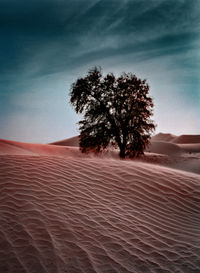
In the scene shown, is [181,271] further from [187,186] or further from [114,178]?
[187,186]

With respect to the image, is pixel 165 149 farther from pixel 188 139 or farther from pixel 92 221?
pixel 92 221

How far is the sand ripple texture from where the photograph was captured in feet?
9.74

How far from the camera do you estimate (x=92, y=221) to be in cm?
390

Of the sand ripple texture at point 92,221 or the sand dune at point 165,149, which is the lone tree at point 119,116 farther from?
the sand dune at point 165,149

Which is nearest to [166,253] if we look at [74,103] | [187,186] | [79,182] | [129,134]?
[79,182]

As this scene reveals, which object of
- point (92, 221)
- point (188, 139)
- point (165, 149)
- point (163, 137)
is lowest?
point (92, 221)

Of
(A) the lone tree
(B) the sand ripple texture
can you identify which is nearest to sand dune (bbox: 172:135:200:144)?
(A) the lone tree

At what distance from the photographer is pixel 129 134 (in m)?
15.4

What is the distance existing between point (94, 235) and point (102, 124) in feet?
39.7

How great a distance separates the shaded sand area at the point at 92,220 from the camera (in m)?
2.97

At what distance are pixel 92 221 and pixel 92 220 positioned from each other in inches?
1.3

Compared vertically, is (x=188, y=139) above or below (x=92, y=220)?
above

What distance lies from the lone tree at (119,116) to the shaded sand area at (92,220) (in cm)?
867

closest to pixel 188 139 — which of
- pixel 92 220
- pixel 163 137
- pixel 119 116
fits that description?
pixel 163 137
